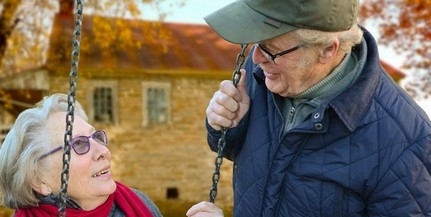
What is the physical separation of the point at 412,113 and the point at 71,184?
4.04ft

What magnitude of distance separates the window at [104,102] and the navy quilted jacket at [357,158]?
1331 cm

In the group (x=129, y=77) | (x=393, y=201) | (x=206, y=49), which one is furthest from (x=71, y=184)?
(x=206, y=49)

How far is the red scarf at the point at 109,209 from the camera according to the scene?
2.27 metres

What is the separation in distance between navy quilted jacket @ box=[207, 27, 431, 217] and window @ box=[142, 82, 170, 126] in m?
13.5

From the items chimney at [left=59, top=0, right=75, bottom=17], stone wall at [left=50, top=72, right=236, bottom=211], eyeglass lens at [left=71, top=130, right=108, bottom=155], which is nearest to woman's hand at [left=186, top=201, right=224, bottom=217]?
eyeglass lens at [left=71, top=130, right=108, bottom=155]

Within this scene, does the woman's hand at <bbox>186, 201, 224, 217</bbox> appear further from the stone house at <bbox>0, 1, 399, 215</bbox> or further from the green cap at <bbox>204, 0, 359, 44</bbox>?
the stone house at <bbox>0, 1, 399, 215</bbox>

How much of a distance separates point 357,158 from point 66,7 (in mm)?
14577

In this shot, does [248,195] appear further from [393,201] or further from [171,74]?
[171,74]

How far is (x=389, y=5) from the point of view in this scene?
14297 mm

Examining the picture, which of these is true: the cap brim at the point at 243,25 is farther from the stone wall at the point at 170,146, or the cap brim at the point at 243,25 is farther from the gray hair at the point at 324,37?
the stone wall at the point at 170,146

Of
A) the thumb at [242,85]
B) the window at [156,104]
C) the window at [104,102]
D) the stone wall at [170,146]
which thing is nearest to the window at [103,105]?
the window at [104,102]

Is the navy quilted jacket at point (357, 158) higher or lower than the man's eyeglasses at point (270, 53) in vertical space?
lower

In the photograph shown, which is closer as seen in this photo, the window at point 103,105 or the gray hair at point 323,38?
the gray hair at point 323,38

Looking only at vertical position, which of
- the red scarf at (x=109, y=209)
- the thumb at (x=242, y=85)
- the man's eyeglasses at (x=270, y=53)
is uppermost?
the man's eyeglasses at (x=270, y=53)
